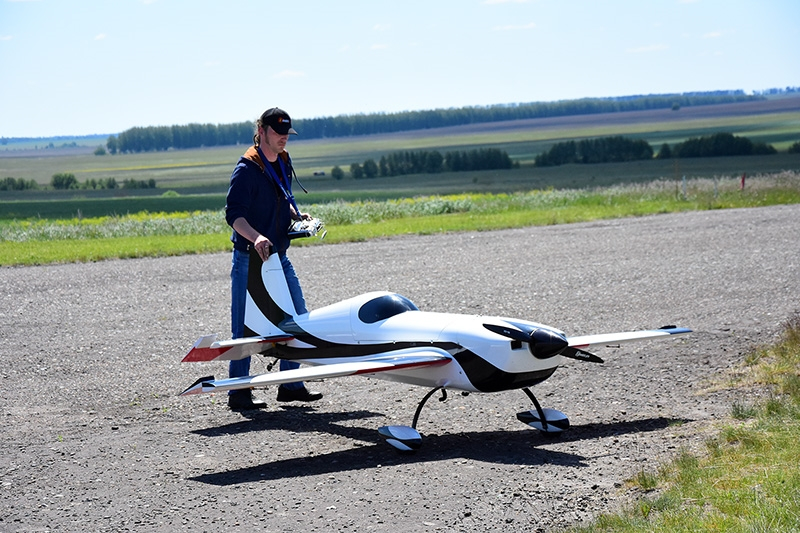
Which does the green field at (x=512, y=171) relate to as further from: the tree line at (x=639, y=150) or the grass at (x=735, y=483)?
the grass at (x=735, y=483)

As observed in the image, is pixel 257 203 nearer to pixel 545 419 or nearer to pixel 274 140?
pixel 274 140

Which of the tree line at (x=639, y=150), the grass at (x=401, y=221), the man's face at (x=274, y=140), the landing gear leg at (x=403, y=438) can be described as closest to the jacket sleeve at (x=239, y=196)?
the man's face at (x=274, y=140)

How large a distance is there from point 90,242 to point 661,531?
24.9 m

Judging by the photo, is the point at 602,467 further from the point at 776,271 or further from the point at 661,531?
the point at 776,271

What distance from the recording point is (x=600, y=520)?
4969mm

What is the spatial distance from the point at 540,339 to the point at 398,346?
122 centimetres

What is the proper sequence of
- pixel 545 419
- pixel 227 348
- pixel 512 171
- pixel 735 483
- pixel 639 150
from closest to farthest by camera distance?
pixel 735 483, pixel 545 419, pixel 227 348, pixel 512 171, pixel 639 150

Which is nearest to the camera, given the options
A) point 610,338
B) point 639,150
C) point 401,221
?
point 610,338

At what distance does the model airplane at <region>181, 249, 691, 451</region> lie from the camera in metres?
6.59

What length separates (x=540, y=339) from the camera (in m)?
6.52

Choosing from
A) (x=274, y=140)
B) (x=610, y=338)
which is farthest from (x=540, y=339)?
(x=274, y=140)

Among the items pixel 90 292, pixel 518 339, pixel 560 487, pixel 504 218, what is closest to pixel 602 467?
pixel 560 487

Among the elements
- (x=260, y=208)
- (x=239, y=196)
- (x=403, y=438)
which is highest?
(x=239, y=196)

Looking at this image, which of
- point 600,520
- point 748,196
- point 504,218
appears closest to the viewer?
point 600,520
